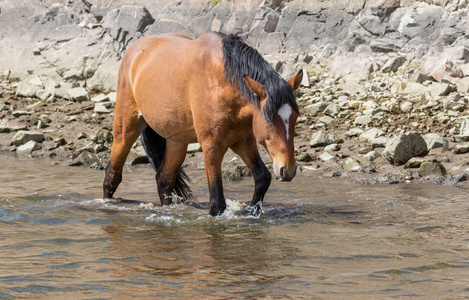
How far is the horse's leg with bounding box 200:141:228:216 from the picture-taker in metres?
5.91

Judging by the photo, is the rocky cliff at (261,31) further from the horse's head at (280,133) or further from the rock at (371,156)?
the horse's head at (280,133)

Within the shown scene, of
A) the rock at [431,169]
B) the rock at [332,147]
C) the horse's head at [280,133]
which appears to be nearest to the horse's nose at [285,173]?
the horse's head at [280,133]

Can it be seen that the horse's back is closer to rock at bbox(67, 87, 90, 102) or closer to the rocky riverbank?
the rocky riverbank

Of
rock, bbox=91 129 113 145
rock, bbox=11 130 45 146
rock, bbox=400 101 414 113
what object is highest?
rock, bbox=400 101 414 113

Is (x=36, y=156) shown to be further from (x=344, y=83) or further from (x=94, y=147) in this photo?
(x=344, y=83)

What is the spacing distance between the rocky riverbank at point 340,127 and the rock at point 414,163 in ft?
0.04

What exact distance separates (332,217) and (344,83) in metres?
5.97

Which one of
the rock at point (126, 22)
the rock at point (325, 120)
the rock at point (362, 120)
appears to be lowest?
the rock at point (325, 120)

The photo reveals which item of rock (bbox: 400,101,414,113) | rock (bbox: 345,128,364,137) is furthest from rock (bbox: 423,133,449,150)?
rock (bbox: 400,101,414,113)

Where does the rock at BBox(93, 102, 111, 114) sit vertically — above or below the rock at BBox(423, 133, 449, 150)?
below

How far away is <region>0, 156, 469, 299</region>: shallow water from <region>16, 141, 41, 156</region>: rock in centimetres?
306

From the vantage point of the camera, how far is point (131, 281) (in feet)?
13.0

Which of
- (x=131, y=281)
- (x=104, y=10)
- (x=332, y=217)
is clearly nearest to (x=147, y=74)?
(x=332, y=217)

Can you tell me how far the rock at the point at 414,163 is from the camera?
26.4 ft
